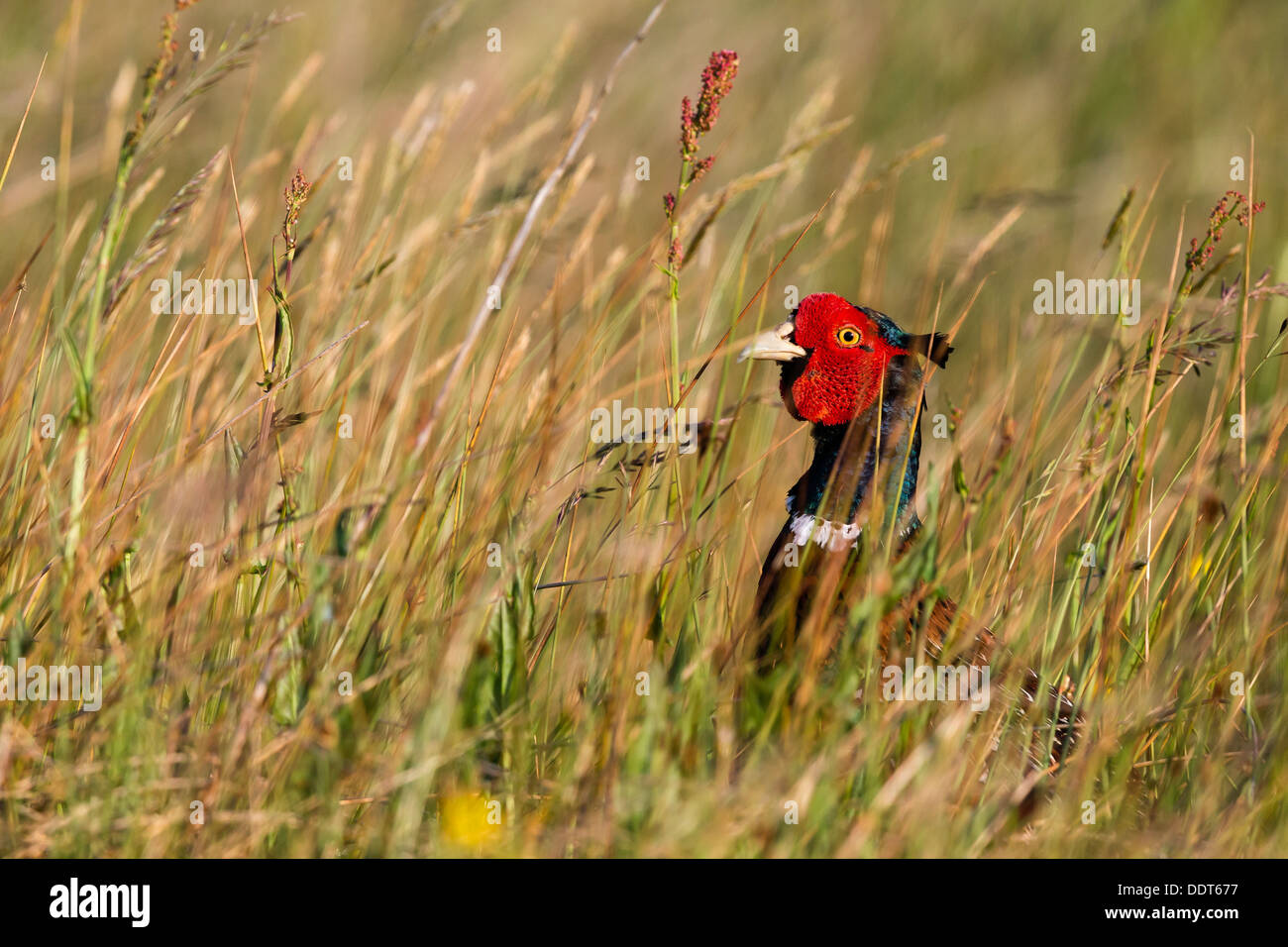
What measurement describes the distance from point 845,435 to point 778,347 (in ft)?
1.04

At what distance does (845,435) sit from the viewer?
8.83 feet

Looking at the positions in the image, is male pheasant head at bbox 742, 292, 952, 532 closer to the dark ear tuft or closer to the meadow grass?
the dark ear tuft

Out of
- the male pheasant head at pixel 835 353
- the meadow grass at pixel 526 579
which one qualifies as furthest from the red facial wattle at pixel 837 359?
the meadow grass at pixel 526 579

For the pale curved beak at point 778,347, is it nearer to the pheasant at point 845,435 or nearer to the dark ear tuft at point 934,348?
the pheasant at point 845,435

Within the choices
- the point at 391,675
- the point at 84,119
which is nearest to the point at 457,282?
the point at 84,119

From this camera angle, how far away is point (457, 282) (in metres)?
5.06

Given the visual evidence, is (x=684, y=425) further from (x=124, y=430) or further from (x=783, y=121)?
(x=783, y=121)

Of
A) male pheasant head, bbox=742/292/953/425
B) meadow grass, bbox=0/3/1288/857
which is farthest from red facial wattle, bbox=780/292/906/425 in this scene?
meadow grass, bbox=0/3/1288/857

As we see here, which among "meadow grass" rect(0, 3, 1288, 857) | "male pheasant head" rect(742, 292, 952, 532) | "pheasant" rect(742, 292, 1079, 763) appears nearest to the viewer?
"meadow grass" rect(0, 3, 1288, 857)

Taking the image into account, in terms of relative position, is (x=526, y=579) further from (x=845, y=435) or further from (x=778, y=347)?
(x=778, y=347)

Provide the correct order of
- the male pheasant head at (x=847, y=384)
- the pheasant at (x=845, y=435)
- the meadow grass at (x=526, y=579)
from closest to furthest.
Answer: the meadow grass at (x=526, y=579) → the pheasant at (x=845, y=435) → the male pheasant head at (x=847, y=384)

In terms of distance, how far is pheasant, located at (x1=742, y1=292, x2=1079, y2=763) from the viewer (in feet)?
8.88

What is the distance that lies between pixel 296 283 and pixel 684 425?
1.80 metres

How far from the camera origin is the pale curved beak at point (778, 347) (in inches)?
113
